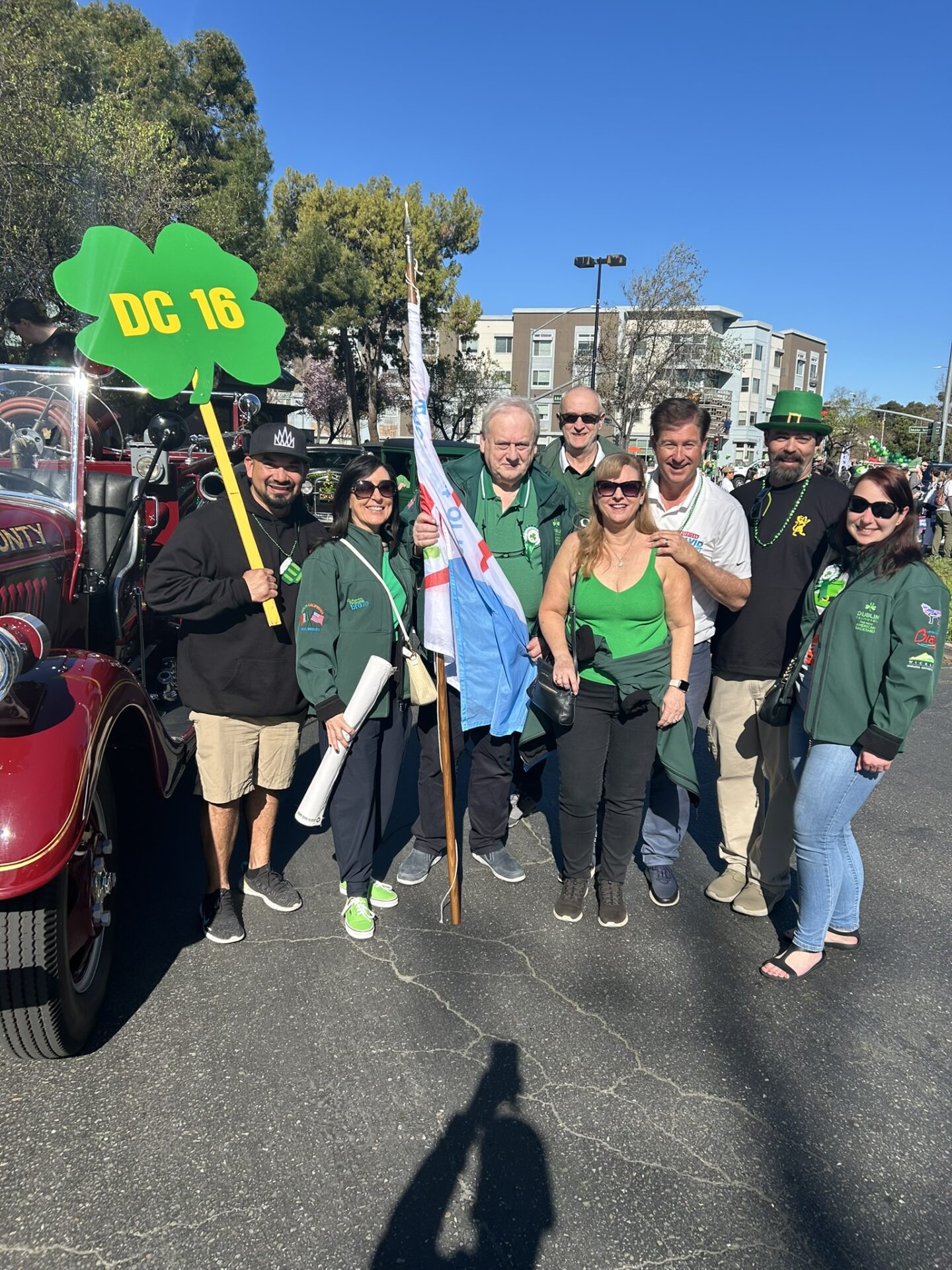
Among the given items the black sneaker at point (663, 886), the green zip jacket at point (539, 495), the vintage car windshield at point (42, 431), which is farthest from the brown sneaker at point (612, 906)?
the vintage car windshield at point (42, 431)

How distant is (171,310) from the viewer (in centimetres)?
309

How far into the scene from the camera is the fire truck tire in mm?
2275

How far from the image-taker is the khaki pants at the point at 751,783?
11.3ft

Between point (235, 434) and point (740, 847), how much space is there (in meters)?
4.33

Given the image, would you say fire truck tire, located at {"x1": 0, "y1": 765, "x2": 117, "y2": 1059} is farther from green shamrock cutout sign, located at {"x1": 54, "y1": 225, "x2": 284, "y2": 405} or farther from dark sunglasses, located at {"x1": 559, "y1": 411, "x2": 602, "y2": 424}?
dark sunglasses, located at {"x1": 559, "y1": 411, "x2": 602, "y2": 424}

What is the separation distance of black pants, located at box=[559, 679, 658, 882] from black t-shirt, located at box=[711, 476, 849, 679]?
1.73 ft

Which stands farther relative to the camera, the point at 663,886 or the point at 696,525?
the point at 663,886

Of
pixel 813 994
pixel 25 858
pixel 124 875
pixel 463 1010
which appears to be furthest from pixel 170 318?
pixel 813 994

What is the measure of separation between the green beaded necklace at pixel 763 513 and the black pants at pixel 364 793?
5.55ft

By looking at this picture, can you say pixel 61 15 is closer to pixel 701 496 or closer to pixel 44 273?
pixel 44 273

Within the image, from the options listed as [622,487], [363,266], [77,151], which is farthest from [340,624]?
[363,266]

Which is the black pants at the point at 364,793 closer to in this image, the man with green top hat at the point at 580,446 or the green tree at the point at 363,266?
the man with green top hat at the point at 580,446

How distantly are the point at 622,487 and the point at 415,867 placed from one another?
1.99m

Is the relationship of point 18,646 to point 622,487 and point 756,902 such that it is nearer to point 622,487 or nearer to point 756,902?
point 622,487
